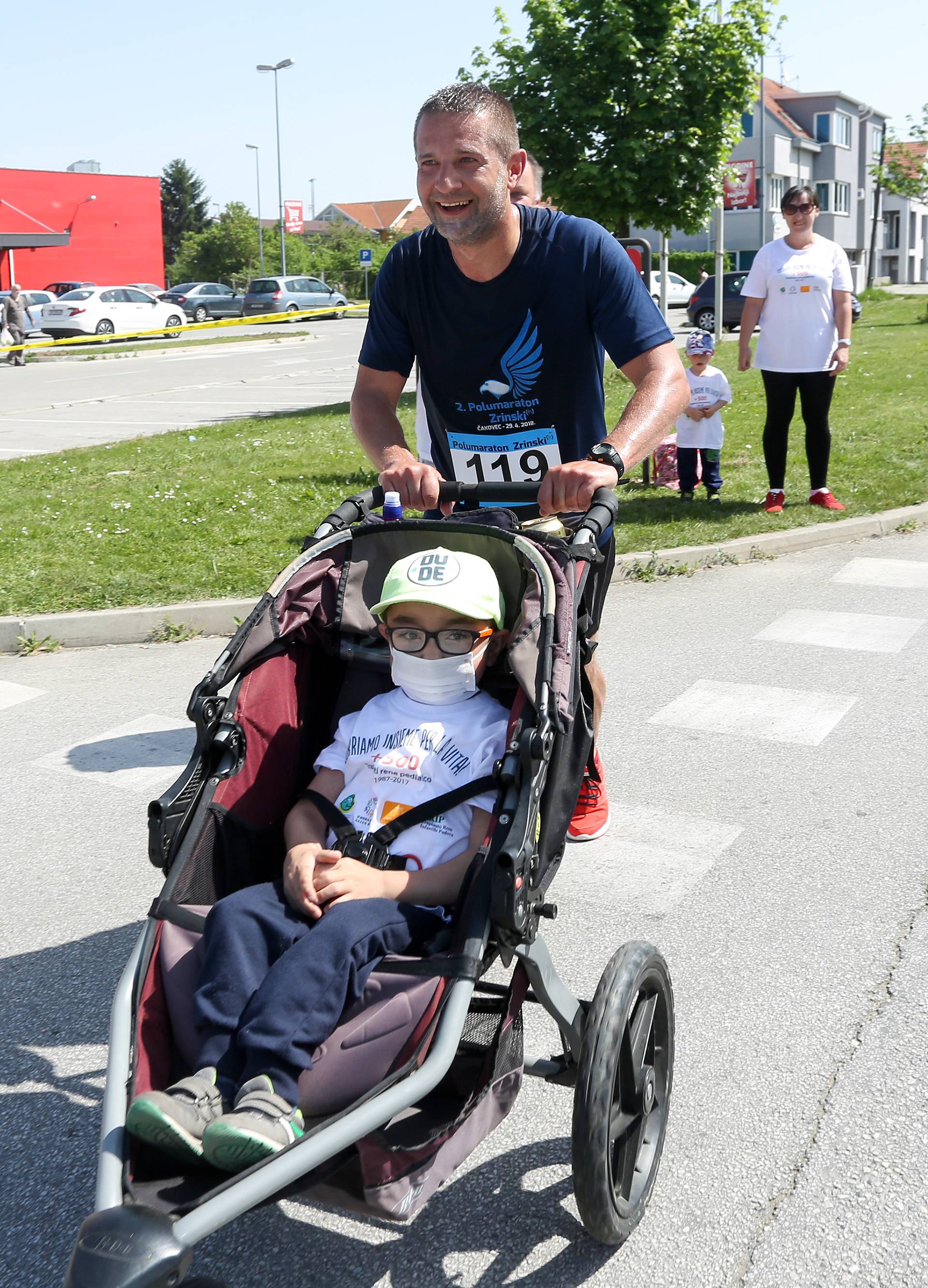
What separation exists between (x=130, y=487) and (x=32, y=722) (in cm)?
511

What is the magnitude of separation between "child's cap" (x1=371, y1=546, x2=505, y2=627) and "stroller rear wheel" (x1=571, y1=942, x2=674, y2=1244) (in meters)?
0.79

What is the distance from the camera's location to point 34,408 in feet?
61.3

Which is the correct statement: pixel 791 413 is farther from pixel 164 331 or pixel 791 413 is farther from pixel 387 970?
pixel 164 331

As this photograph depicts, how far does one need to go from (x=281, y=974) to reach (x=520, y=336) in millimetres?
2055

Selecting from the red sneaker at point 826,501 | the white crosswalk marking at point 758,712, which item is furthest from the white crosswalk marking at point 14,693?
the red sneaker at point 826,501

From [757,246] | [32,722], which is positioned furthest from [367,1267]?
[757,246]

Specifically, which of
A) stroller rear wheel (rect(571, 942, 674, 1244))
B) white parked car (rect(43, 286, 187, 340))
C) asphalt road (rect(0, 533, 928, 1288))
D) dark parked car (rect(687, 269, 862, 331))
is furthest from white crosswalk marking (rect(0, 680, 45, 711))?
white parked car (rect(43, 286, 187, 340))

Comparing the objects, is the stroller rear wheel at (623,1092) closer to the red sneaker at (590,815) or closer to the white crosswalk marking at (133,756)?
the red sneaker at (590,815)

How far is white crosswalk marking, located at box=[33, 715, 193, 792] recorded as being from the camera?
16.3ft

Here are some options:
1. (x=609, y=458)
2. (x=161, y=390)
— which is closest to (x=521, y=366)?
(x=609, y=458)

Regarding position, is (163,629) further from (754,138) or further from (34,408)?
(754,138)

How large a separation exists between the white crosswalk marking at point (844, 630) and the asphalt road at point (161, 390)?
30.6 feet

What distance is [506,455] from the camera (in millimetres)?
3801

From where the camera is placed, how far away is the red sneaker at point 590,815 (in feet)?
14.0
